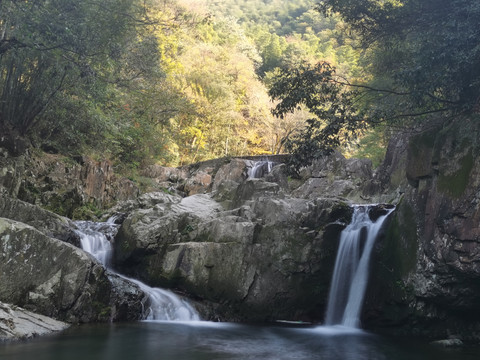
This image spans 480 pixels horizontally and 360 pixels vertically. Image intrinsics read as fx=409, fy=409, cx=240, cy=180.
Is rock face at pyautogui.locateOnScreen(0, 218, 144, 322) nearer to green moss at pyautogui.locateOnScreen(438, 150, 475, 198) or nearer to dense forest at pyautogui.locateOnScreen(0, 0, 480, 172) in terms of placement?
dense forest at pyautogui.locateOnScreen(0, 0, 480, 172)

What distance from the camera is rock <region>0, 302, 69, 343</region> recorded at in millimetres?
7833

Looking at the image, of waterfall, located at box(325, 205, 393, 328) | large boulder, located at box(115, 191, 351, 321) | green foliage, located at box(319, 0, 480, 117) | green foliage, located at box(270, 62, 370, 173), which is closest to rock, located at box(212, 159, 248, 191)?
large boulder, located at box(115, 191, 351, 321)

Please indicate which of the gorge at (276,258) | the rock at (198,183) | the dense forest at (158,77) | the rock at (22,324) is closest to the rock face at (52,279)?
the gorge at (276,258)

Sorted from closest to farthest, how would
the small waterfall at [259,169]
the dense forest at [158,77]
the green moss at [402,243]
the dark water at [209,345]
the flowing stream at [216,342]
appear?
the dark water at [209,345], the flowing stream at [216,342], the dense forest at [158,77], the green moss at [402,243], the small waterfall at [259,169]

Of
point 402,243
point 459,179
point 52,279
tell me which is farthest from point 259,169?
point 52,279

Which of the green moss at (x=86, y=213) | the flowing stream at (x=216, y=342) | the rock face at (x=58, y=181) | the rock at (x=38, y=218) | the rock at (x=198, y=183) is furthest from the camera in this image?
the rock at (x=198, y=183)

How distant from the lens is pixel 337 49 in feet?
184

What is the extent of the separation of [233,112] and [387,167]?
1907 cm

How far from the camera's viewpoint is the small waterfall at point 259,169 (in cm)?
2884

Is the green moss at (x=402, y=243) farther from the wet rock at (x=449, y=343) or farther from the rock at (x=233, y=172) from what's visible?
the rock at (x=233, y=172)

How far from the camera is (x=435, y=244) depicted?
32.8ft


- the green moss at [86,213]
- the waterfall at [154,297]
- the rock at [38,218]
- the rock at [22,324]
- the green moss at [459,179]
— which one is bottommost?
the rock at [22,324]

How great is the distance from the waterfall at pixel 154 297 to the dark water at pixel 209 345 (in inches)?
22.5

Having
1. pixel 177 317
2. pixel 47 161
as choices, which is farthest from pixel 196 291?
pixel 47 161
